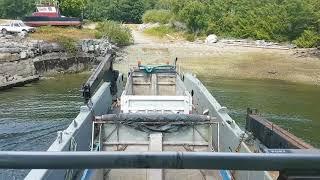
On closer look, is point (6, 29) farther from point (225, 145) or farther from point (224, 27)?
point (225, 145)

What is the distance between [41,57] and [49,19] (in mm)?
10759

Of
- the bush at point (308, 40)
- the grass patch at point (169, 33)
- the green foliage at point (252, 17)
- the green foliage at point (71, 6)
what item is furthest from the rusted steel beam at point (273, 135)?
the green foliage at point (71, 6)

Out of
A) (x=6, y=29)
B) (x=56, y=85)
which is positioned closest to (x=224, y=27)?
(x=6, y=29)

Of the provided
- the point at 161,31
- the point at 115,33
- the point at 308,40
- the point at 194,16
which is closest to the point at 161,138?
the point at 115,33

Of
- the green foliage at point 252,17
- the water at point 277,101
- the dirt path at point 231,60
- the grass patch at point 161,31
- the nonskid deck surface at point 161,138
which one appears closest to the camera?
the nonskid deck surface at point 161,138

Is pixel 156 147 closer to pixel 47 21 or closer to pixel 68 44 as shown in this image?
pixel 68 44

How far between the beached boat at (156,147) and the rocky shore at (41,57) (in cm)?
1943

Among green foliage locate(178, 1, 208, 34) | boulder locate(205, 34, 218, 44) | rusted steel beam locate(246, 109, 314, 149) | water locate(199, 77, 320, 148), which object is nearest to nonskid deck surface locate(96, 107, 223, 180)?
rusted steel beam locate(246, 109, 314, 149)

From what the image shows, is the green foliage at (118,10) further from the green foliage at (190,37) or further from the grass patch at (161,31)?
the green foliage at (190,37)

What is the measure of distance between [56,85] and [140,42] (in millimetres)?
21116

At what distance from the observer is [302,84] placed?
3391 centimetres

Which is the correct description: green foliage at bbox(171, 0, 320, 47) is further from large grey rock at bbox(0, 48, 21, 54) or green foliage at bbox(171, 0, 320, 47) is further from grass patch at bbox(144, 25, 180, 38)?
large grey rock at bbox(0, 48, 21, 54)

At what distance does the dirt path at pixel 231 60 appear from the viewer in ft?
121

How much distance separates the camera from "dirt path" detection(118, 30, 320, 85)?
121 feet
